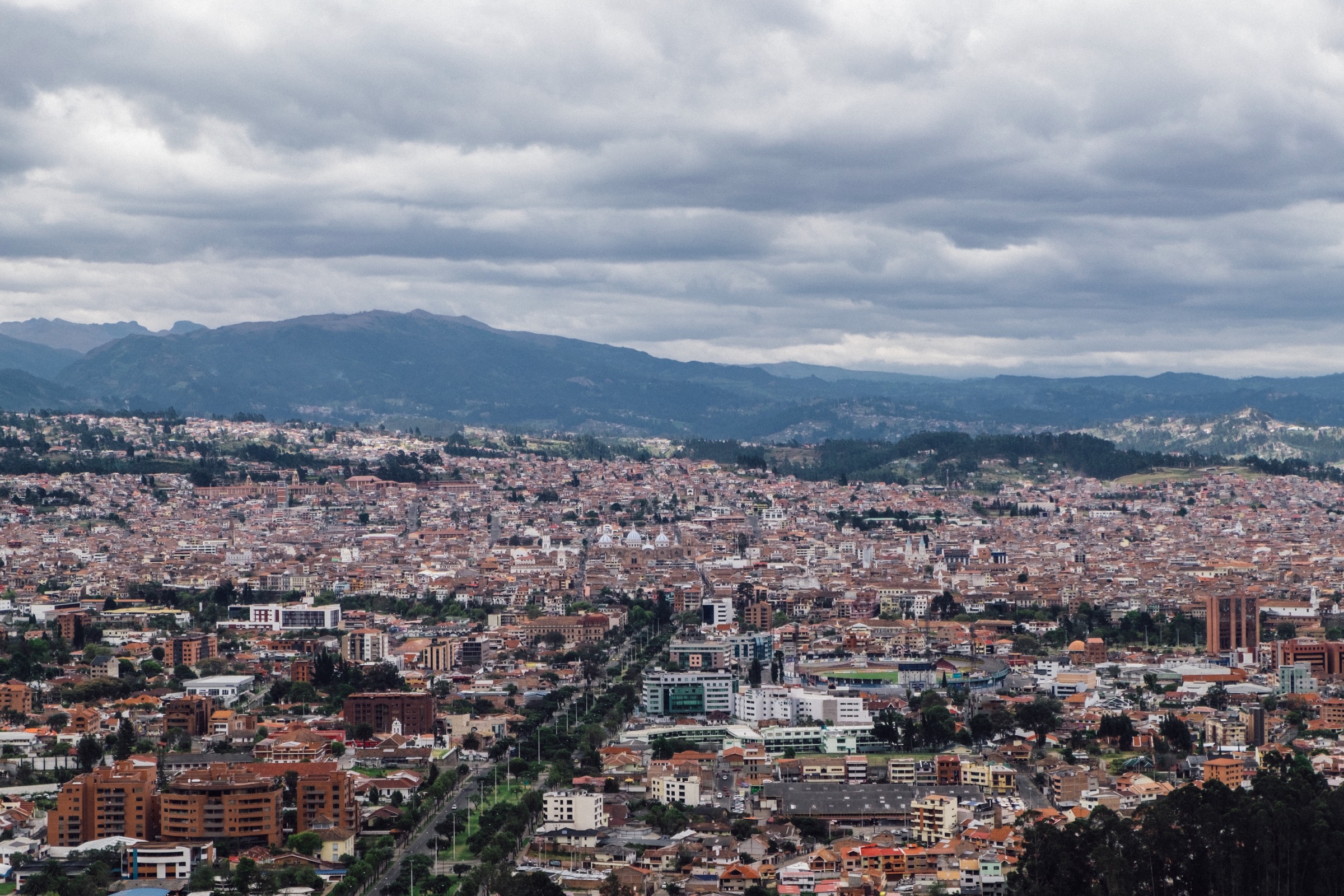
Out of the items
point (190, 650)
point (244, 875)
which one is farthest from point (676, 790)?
point (190, 650)

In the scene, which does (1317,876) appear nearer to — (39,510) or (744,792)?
(744,792)

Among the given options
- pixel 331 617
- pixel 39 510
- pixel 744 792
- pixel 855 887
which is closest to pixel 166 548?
pixel 39 510

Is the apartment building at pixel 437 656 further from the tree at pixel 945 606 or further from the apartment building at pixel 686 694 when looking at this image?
the tree at pixel 945 606


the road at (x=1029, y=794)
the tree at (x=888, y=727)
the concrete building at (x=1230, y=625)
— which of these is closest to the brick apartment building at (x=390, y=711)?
the tree at (x=888, y=727)

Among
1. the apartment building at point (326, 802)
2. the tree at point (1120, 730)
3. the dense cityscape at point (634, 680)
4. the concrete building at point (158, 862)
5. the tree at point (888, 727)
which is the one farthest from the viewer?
the tree at point (888, 727)

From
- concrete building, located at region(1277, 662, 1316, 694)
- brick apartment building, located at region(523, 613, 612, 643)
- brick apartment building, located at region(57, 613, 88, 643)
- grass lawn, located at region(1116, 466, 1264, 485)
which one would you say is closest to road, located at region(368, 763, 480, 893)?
concrete building, located at region(1277, 662, 1316, 694)

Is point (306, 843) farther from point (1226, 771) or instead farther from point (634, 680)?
point (634, 680)
